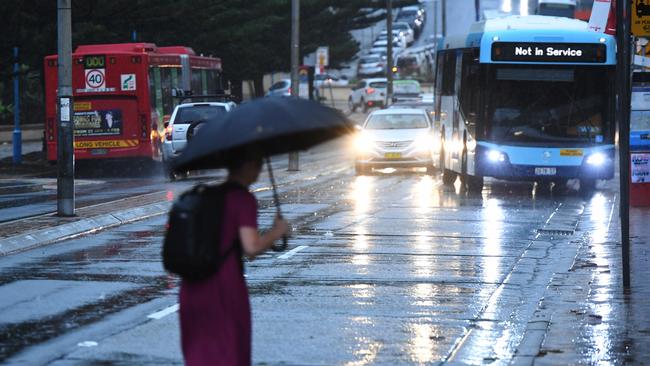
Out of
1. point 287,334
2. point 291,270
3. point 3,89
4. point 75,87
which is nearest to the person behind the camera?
point 287,334

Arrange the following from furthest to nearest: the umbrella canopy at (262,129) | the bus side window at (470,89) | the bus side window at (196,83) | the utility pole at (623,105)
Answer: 1. the bus side window at (196,83)
2. the bus side window at (470,89)
3. the utility pole at (623,105)
4. the umbrella canopy at (262,129)

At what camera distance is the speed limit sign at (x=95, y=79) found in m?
34.0

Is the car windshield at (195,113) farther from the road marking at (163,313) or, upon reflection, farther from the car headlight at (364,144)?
the road marking at (163,313)

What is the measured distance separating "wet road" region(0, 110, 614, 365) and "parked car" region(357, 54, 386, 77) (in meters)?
62.4

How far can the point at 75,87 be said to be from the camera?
34.0 meters

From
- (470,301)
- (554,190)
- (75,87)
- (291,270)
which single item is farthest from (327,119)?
(75,87)

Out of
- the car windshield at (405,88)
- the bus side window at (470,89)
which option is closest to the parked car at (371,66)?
the car windshield at (405,88)

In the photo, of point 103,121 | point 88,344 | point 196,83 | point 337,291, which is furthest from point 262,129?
point 196,83

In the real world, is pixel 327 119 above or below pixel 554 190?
above

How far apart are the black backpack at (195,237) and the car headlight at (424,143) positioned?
26.2 metres

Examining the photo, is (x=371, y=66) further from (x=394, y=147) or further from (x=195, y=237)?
(x=195, y=237)

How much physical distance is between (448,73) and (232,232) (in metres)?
24.0

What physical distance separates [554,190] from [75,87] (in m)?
12.9

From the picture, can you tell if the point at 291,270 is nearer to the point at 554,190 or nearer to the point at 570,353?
the point at 570,353
